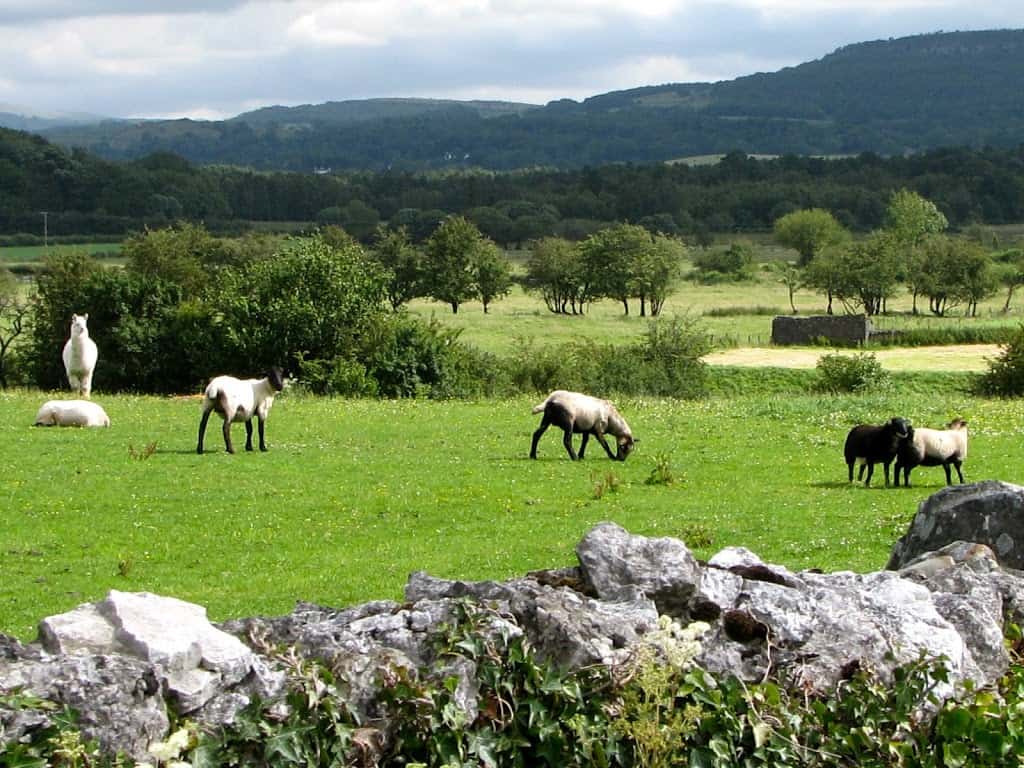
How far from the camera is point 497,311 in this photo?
122 meters

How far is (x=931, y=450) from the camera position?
2480 centimetres

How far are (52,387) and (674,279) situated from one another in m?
76.6

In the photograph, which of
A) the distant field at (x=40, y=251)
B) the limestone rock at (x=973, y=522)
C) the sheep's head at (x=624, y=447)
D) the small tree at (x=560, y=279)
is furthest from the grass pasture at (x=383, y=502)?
the distant field at (x=40, y=251)

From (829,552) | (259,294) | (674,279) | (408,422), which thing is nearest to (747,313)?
(674,279)

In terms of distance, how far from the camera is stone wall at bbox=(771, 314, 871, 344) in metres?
84.4

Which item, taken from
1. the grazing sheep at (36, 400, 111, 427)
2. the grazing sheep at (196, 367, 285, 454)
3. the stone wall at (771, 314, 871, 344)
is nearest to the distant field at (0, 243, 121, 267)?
the stone wall at (771, 314, 871, 344)

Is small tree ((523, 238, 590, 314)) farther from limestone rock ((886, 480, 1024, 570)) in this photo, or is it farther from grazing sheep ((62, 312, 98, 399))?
limestone rock ((886, 480, 1024, 570))

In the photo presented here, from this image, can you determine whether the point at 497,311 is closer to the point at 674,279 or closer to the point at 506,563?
the point at 674,279

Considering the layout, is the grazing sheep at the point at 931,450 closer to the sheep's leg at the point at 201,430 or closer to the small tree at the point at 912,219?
the sheep's leg at the point at 201,430

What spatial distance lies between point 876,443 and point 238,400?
13236 millimetres

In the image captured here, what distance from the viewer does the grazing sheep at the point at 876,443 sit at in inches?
951

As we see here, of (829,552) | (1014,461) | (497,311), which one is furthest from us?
(497,311)

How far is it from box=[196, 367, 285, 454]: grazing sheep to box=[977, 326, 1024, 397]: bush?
33539 mm

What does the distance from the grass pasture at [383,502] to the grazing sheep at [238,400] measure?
28.1 inches
